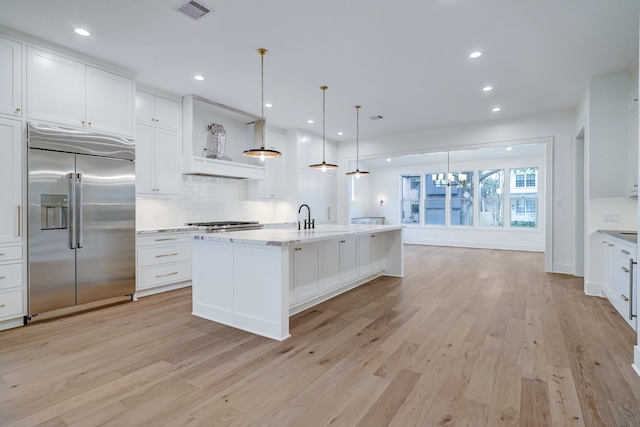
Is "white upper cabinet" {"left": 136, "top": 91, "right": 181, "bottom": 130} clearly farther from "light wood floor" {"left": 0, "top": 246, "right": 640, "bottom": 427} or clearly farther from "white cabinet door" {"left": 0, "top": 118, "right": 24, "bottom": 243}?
"light wood floor" {"left": 0, "top": 246, "right": 640, "bottom": 427}

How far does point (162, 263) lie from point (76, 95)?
2212mm

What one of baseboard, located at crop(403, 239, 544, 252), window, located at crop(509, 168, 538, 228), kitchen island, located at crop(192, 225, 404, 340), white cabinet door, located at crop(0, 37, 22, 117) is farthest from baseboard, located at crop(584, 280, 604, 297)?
white cabinet door, located at crop(0, 37, 22, 117)

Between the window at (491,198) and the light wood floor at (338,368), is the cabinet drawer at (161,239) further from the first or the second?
the window at (491,198)

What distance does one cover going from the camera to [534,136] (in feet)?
19.0

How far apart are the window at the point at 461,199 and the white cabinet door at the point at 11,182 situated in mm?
9636

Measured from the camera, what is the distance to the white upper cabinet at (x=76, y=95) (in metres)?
3.26

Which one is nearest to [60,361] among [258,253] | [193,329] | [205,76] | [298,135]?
[193,329]

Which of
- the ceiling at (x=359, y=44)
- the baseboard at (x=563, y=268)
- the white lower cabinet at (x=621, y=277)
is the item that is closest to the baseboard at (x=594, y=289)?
the white lower cabinet at (x=621, y=277)

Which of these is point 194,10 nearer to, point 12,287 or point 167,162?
point 167,162

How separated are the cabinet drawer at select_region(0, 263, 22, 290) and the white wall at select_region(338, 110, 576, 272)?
637cm

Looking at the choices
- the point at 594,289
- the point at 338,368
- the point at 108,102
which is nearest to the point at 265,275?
the point at 338,368

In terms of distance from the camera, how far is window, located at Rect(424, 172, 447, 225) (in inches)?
403

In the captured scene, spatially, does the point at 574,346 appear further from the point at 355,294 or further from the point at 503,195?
the point at 503,195

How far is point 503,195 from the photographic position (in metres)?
9.25
